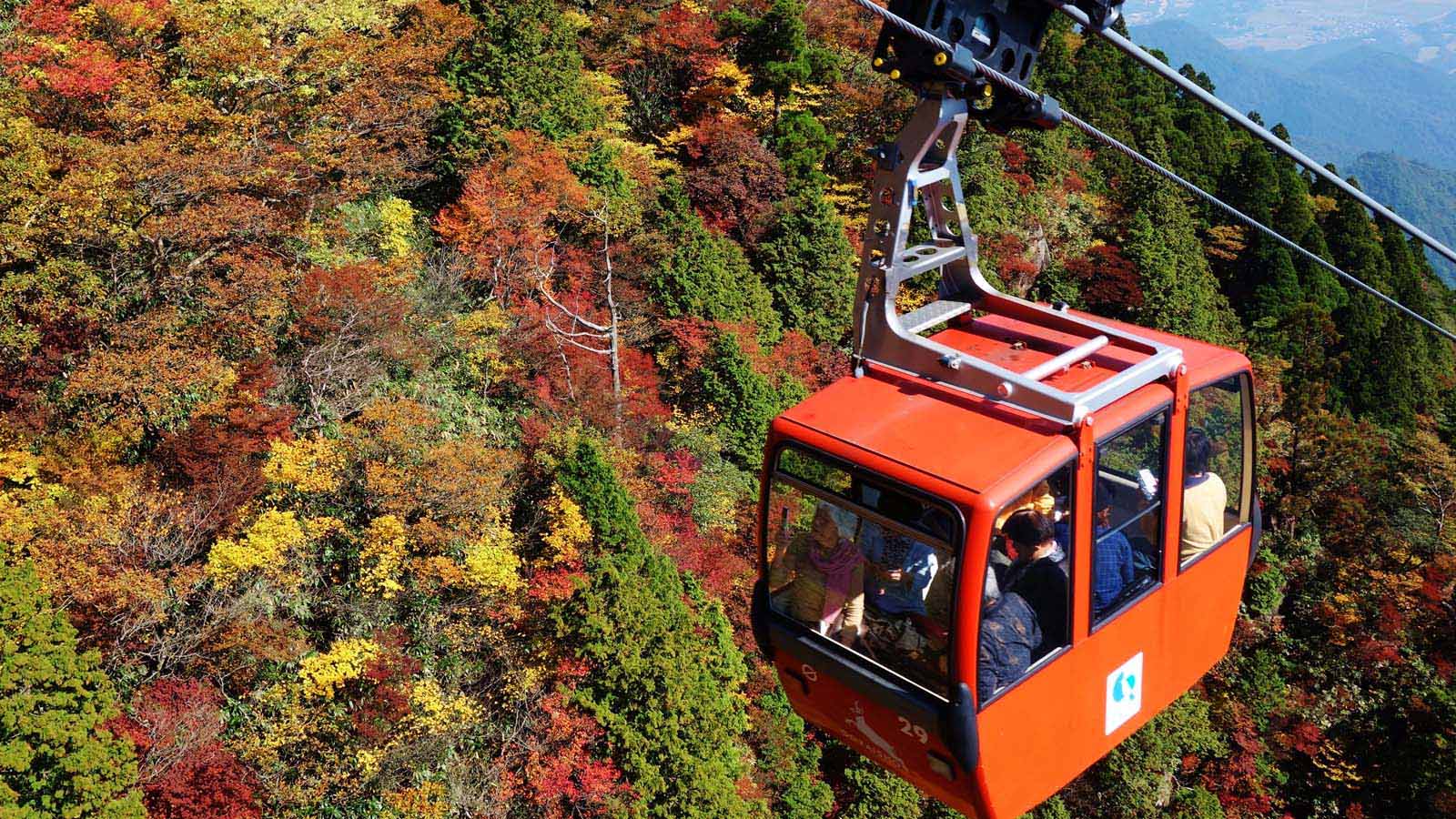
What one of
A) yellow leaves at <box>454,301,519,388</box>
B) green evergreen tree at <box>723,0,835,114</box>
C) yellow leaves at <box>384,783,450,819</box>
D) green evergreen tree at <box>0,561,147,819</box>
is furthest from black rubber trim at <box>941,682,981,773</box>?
green evergreen tree at <box>723,0,835,114</box>

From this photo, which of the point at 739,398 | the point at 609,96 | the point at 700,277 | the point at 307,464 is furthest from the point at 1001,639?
the point at 609,96

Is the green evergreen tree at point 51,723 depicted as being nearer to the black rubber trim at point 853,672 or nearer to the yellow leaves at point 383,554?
the yellow leaves at point 383,554

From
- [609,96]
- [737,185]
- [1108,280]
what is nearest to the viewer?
[737,185]

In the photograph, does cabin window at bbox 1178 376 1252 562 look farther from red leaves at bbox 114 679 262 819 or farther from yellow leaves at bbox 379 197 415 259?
yellow leaves at bbox 379 197 415 259

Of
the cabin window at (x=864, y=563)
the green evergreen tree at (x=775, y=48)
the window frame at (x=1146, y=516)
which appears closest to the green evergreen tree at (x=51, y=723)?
the cabin window at (x=864, y=563)

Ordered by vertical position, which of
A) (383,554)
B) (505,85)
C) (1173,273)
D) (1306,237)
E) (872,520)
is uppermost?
(872,520)

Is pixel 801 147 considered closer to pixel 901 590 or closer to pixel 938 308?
pixel 938 308
